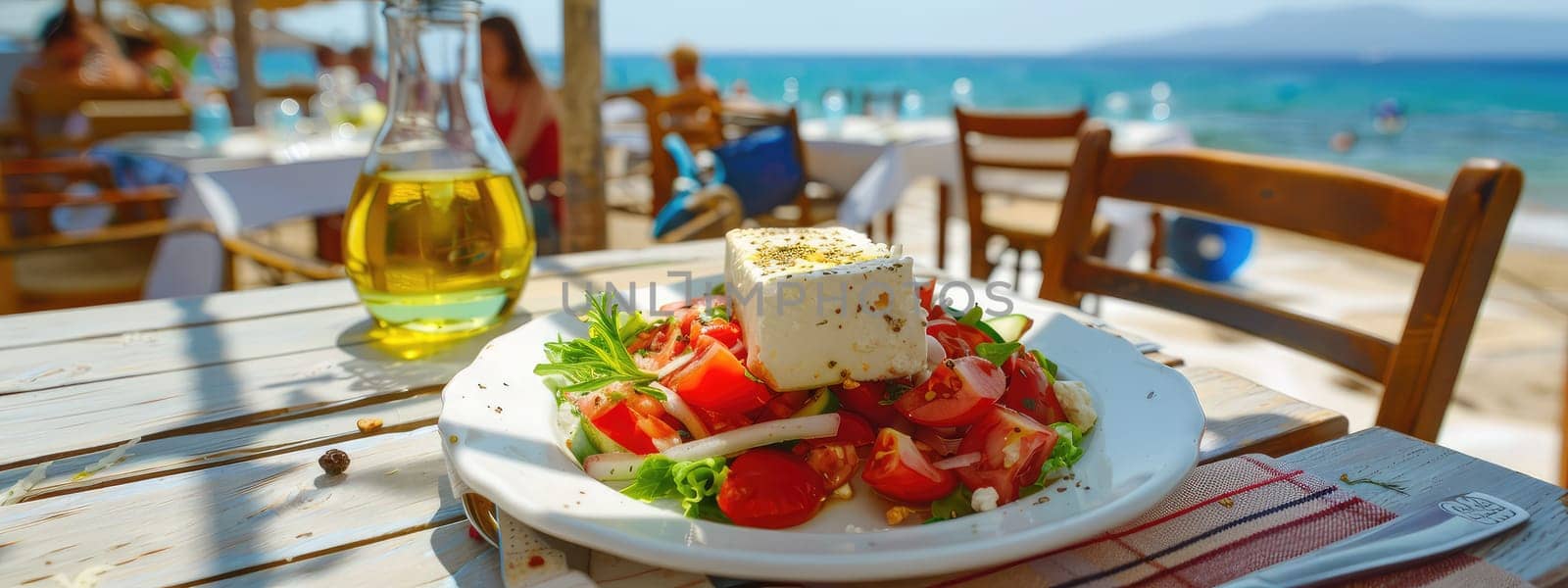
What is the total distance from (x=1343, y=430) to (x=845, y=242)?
57 centimetres

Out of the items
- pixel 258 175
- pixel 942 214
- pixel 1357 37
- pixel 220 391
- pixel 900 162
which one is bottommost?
pixel 942 214

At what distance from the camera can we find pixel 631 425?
75cm

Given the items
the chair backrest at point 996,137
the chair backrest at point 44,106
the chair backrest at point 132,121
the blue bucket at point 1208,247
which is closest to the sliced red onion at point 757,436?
the chair backrest at point 996,137

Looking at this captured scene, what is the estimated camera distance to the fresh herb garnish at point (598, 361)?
768 mm

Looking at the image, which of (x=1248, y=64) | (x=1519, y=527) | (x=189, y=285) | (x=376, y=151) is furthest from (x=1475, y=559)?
(x=1248, y=64)

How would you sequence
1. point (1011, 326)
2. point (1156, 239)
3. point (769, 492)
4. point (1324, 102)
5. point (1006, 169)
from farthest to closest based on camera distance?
point (1324, 102) < point (1156, 239) < point (1006, 169) < point (1011, 326) < point (769, 492)

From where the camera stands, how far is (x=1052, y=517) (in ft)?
2.06

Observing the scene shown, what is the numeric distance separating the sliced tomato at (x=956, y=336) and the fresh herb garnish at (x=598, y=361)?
297mm

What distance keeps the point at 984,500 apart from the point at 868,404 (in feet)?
0.53

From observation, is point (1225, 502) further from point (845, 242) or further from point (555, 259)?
point (555, 259)

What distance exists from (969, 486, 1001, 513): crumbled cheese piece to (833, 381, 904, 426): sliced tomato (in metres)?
0.13

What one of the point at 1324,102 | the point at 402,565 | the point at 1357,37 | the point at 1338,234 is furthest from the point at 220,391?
the point at 1357,37

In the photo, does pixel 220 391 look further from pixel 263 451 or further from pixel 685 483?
pixel 685 483

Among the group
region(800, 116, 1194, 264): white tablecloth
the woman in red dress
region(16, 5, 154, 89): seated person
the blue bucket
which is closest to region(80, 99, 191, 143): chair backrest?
the woman in red dress
